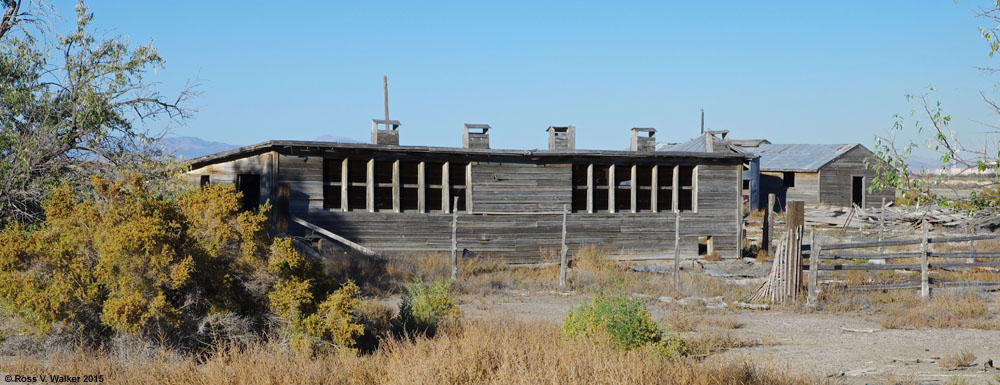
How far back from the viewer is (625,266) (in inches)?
797

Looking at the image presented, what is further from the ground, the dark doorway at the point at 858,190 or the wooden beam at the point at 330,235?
the dark doorway at the point at 858,190

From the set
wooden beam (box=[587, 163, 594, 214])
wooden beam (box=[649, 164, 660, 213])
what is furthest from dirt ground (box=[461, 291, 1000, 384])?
wooden beam (box=[649, 164, 660, 213])

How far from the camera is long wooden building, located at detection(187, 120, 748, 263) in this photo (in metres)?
18.9

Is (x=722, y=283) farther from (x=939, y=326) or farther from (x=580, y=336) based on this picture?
(x=580, y=336)

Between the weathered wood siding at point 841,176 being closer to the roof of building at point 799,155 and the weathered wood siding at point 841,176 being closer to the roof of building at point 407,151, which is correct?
the roof of building at point 799,155

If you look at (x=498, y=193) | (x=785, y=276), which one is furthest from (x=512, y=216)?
(x=785, y=276)

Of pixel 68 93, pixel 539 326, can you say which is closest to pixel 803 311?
pixel 539 326

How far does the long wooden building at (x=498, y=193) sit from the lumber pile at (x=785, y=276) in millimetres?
5176

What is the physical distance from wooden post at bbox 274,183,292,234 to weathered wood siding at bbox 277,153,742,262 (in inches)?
5.6

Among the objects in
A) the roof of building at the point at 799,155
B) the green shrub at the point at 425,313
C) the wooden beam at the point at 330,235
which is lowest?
the green shrub at the point at 425,313

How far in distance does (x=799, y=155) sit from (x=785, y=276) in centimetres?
3238

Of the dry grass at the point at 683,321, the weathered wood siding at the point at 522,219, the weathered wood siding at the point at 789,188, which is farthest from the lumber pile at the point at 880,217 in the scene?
the dry grass at the point at 683,321

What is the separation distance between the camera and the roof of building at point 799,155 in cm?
4178

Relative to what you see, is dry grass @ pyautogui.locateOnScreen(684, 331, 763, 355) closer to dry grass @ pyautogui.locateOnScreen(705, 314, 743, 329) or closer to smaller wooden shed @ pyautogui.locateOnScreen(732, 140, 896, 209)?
dry grass @ pyautogui.locateOnScreen(705, 314, 743, 329)
